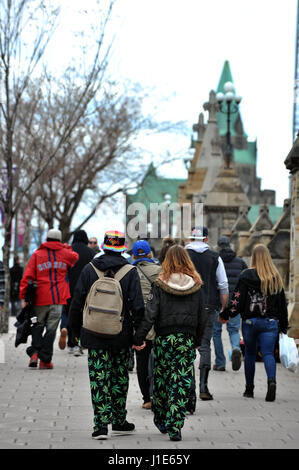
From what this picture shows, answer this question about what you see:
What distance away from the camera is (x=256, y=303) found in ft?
35.1

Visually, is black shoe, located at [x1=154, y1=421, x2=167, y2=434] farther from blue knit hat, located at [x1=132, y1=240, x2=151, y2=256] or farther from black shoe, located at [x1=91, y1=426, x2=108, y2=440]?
blue knit hat, located at [x1=132, y1=240, x2=151, y2=256]

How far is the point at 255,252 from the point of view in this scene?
10.8 m

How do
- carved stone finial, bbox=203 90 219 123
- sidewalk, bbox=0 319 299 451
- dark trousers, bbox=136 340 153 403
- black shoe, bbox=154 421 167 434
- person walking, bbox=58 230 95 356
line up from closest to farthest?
sidewalk, bbox=0 319 299 451 < black shoe, bbox=154 421 167 434 < dark trousers, bbox=136 340 153 403 < person walking, bbox=58 230 95 356 < carved stone finial, bbox=203 90 219 123

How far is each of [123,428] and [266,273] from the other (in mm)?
3056

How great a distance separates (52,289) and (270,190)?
11694 cm

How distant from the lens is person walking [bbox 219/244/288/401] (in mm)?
10656

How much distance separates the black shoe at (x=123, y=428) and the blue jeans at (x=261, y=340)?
2.56m

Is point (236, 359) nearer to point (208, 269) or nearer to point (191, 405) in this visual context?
Answer: point (208, 269)

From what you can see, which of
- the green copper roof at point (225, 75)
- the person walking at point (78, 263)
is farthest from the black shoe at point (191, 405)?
the green copper roof at point (225, 75)

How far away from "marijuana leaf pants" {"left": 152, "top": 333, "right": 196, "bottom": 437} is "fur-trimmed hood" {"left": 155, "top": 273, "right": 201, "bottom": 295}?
355 millimetres

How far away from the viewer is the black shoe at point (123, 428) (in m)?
8.27

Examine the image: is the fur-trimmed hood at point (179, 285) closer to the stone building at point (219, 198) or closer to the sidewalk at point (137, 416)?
the sidewalk at point (137, 416)

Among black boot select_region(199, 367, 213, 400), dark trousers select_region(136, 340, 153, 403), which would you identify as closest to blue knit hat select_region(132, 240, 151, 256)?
dark trousers select_region(136, 340, 153, 403)

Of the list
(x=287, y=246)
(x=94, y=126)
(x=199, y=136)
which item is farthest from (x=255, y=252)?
(x=199, y=136)
